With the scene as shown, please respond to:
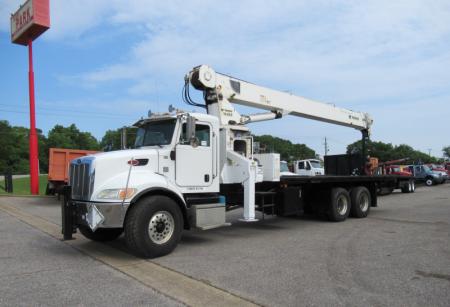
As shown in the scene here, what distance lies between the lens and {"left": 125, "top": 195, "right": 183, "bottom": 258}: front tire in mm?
7148

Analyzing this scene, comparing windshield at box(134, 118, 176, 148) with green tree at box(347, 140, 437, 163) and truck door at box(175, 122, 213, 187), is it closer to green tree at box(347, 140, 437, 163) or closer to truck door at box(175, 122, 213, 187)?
truck door at box(175, 122, 213, 187)

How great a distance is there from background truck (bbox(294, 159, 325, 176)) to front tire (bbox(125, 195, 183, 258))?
68.9ft

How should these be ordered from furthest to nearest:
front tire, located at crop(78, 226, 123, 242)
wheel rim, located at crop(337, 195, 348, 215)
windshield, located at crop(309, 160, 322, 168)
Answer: windshield, located at crop(309, 160, 322, 168), wheel rim, located at crop(337, 195, 348, 215), front tire, located at crop(78, 226, 123, 242)

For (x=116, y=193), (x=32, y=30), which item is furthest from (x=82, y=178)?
(x=32, y=30)

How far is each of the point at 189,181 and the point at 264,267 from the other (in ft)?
8.45

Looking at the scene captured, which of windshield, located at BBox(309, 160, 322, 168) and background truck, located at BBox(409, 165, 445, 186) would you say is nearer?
windshield, located at BBox(309, 160, 322, 168)

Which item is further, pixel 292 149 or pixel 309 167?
pixel 292 149

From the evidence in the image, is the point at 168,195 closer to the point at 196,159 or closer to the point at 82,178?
the point at 196,159

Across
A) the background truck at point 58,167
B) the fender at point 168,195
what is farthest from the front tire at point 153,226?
the background truck at point 58,167

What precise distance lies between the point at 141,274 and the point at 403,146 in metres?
134

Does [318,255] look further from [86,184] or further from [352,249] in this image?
[86,184]

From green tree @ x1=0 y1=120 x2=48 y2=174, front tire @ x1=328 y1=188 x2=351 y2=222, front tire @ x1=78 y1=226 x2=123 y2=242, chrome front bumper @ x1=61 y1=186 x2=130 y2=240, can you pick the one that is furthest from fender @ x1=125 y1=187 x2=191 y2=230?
green tree @ x1=0 y1=120 x2=48 y2=174

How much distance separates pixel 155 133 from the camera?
8.66 metres

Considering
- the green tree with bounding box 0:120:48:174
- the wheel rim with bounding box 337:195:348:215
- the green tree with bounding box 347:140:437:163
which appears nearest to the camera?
the wheel rim with bounding box 337:195:348:215
